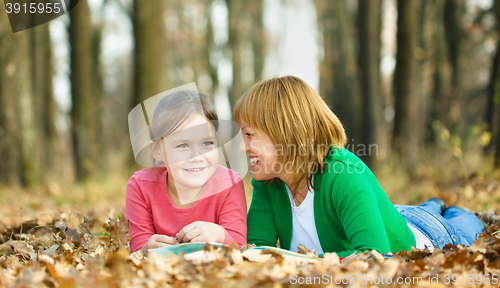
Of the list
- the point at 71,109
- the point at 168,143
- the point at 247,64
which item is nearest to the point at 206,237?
the point at 168,143

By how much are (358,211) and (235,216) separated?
0.75 metres

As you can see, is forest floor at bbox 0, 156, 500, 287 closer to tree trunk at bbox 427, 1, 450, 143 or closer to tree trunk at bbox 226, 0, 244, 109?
tree trunk at bbox 427, 1, 450, 143

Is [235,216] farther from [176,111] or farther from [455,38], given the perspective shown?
[455,38]

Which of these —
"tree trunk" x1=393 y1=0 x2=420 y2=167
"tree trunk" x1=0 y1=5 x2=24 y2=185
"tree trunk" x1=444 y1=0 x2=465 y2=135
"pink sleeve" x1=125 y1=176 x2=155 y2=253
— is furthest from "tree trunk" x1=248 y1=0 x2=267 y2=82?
"pink sleeve" x1=125 y1=176 x2=155 y2=253

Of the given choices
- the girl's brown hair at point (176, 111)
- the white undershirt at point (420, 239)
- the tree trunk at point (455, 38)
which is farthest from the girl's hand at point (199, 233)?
the tree trunk at point (455, 38)

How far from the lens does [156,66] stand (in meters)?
7.01

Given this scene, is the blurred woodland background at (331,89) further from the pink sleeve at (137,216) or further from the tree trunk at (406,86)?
the pink sleeve at (137,216)

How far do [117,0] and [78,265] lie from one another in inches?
616

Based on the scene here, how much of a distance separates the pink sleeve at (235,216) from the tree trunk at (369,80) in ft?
20.5

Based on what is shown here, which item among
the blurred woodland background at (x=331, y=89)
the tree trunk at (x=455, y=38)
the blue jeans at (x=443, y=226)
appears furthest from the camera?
the tree trunk at (x=455, y=38)

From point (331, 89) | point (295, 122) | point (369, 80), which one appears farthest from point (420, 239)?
point (331, 89)

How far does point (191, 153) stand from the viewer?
236 centimetres

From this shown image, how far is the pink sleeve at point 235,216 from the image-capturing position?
241cm

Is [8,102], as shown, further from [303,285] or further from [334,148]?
[303,285]
